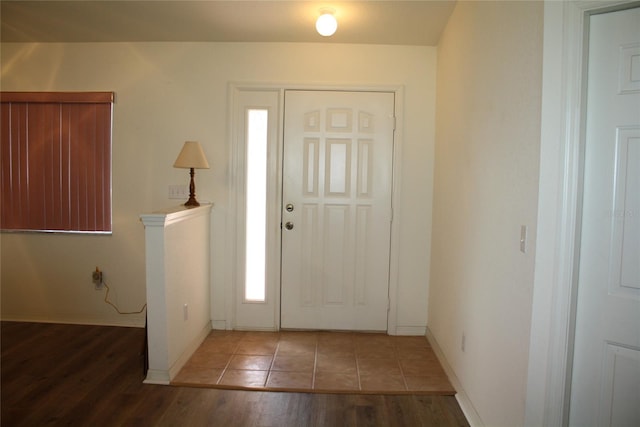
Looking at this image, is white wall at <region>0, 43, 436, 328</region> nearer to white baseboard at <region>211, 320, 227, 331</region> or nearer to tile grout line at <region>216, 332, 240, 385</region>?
white baseboard at <region>211, 320, 227, 331</region>

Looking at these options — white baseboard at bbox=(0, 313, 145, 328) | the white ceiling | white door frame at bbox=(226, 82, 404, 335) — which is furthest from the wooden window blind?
white door frame at bbox=(226, 82, 404, 335)

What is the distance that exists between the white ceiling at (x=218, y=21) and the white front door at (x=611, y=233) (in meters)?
1.42

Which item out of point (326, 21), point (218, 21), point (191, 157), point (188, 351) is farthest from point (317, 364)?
point (218, 21)

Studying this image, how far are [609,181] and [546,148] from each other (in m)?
0.23

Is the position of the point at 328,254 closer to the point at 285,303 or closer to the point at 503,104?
the point at 285,303

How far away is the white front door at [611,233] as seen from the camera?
1.38m

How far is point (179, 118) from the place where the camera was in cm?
338

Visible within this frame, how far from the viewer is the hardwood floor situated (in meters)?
2.18

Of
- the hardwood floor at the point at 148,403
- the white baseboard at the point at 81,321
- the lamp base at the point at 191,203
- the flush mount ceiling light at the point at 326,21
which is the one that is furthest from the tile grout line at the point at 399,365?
the flush mount ceiling light at the point at 326,21

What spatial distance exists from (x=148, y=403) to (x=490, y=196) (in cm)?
Result: 216

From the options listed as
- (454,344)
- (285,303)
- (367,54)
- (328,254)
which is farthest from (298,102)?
(454,344)

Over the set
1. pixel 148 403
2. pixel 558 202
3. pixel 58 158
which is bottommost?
pixel 148 403

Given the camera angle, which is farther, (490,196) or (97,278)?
(97,278)

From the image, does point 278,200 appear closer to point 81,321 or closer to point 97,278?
point 97,278
